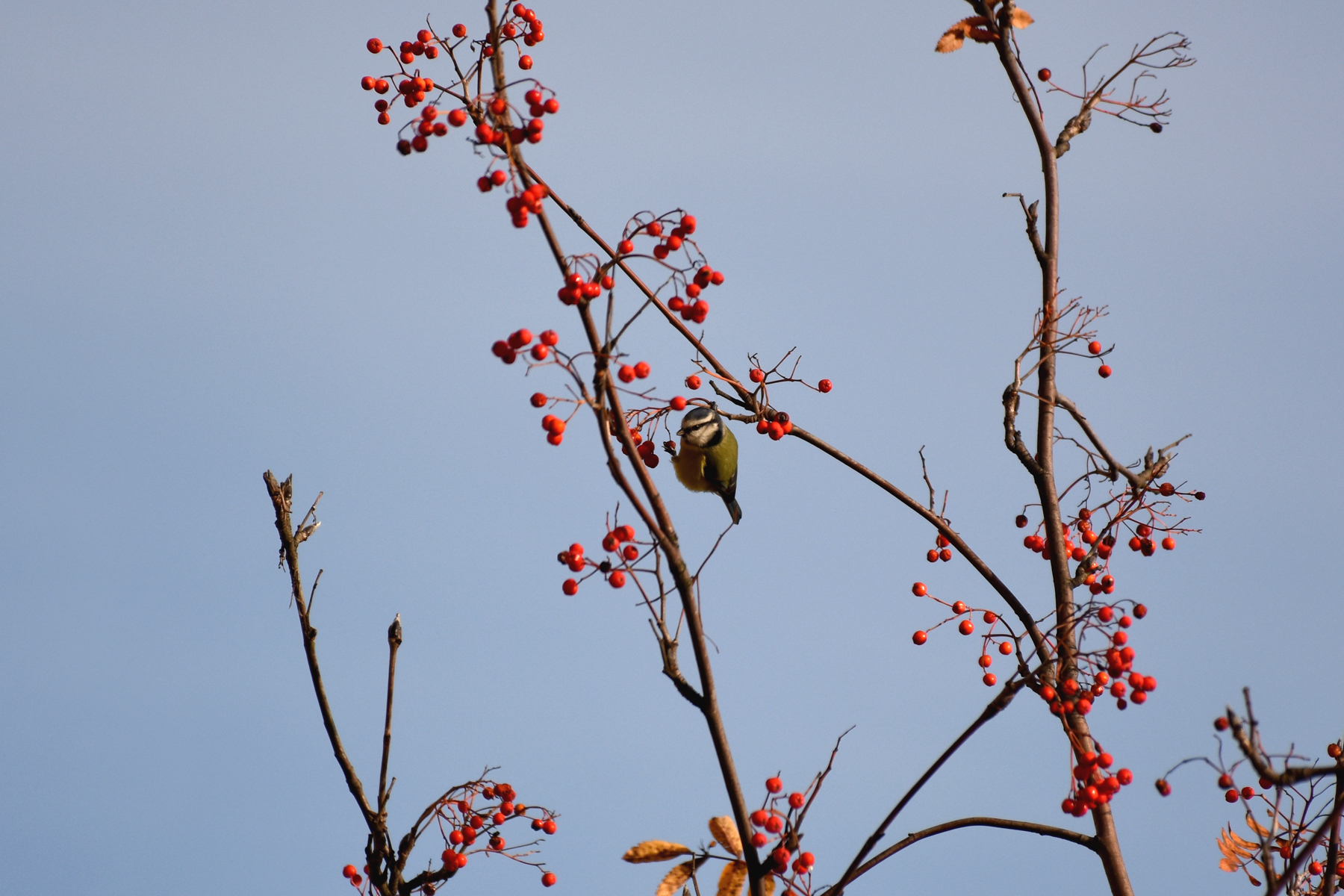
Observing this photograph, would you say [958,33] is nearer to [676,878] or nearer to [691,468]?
[676,878]

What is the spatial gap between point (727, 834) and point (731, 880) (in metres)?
0.21

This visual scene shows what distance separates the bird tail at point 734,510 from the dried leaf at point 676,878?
511cm

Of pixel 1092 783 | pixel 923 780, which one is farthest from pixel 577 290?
A: pixel 1092 783

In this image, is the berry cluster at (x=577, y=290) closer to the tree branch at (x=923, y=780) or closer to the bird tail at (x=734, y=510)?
the tree branch at (x=923, y=780)

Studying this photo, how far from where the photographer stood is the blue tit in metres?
8.18

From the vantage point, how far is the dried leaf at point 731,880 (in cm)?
391

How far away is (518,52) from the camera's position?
200 inches

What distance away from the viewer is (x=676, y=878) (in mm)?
3846

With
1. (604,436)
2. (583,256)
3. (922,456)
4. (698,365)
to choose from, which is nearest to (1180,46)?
(922,456)

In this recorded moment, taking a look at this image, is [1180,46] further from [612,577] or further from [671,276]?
[612,577]

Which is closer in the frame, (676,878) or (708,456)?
(676,878)

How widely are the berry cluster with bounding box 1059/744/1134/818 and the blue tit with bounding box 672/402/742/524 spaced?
13.8ft

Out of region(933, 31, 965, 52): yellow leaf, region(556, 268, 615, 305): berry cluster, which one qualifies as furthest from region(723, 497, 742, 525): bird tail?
region(556, 268, 615, 305): berry cluster

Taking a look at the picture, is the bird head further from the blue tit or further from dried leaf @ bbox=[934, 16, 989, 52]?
dried leaf @ bbox=[934, 16, 989, 52]
